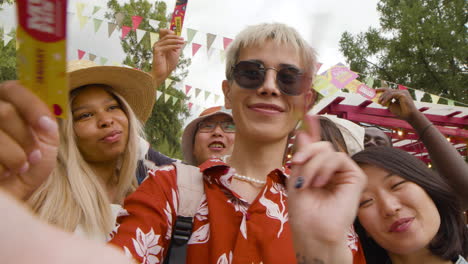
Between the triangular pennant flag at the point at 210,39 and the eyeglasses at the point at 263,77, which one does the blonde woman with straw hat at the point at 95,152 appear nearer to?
the eyeglasses at the point at 263,77

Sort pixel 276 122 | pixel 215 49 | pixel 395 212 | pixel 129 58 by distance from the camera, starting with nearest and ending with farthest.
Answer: pixel 276 122, pixel 395 212, pixel 215 49, pixel 129 58

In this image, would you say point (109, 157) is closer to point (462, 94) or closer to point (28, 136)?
point (28, 136)

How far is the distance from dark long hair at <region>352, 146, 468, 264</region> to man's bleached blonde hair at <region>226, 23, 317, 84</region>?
58 cm

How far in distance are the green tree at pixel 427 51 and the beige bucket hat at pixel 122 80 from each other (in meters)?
11.3

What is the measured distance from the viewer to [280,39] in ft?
4.97

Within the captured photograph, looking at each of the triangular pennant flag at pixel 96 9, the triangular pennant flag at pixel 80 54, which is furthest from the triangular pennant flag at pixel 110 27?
the triangular pennant flag at pixel 80 54

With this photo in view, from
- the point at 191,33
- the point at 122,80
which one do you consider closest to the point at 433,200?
the point at 122,80

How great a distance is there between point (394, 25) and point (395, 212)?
1236 cm

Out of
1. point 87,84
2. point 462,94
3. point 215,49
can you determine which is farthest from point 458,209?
point 462,94

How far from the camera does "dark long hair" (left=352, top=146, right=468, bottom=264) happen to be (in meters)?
1.73

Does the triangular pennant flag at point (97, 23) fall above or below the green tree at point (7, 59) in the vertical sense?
above

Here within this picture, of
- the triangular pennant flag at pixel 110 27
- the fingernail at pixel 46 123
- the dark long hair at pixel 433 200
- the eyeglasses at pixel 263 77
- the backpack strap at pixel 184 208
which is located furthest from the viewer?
the triangular pennant flag at pixel 110 27

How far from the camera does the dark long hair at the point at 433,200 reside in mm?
1734

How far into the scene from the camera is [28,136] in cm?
69
